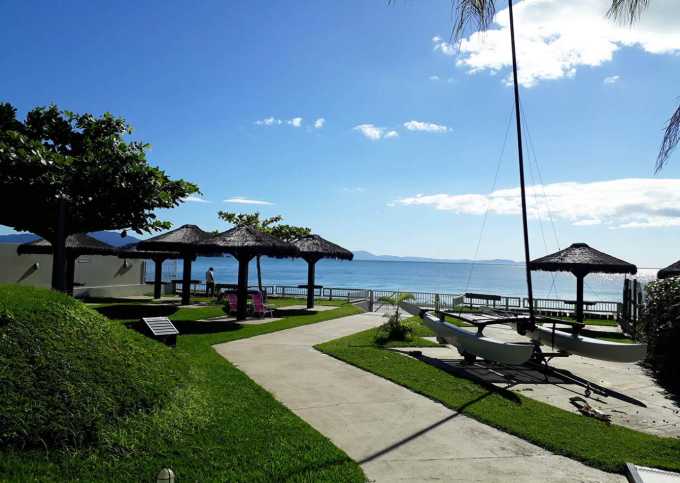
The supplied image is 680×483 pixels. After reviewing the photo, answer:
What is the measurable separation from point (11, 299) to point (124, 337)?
1.58 m

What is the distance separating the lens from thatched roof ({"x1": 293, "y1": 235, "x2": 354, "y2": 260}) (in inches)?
889

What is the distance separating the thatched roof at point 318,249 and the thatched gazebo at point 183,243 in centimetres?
468

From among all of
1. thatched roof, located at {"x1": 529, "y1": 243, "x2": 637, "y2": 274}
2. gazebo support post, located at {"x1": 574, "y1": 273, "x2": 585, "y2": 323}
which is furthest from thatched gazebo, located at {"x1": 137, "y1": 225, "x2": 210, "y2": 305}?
gazebo support post, located at {"x1": 574, "y1": 273, "x2": 585, "y2": 323}

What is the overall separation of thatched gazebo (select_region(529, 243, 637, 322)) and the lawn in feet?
53.9

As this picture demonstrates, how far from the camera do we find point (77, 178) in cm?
1113

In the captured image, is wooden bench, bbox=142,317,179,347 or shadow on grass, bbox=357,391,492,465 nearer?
shadow on grass, bbox=357,391,492,465

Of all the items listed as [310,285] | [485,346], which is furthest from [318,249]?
[485,346]

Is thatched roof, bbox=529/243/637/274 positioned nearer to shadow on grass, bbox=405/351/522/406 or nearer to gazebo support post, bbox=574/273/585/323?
gazebo support post, bbox=574/273/585/323

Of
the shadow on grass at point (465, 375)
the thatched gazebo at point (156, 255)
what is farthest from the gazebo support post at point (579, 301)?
the thatched gazebo at point (156, 255)

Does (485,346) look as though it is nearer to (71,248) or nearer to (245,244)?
(245,244)

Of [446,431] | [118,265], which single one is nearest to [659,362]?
[446,431]

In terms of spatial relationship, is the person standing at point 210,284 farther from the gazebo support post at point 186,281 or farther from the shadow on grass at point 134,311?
the shadow on grass at point 134,311

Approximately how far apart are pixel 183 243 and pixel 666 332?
1717cm

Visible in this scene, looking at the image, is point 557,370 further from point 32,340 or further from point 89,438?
point 32,340
